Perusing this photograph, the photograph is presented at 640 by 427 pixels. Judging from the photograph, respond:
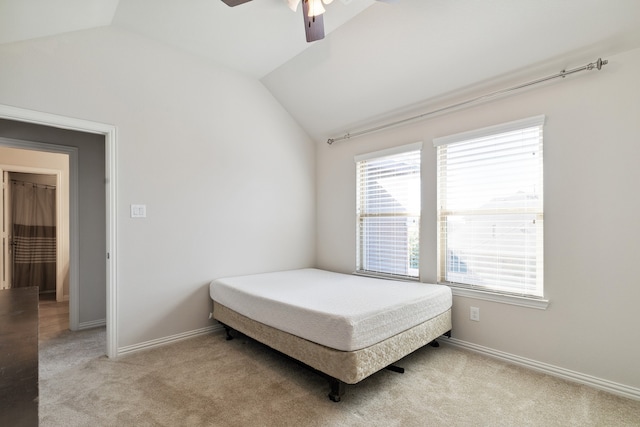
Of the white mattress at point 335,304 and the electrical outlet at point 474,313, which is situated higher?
the white mattress at point 335,304

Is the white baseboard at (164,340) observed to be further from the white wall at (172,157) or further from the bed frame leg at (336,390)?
the bed frame leg at (336,390)

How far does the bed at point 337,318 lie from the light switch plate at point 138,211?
92cm

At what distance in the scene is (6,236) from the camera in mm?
4621

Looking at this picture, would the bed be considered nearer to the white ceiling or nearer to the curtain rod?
the curtain rod

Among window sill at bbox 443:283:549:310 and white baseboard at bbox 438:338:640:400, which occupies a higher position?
window sill at bbox 443:283:549:310

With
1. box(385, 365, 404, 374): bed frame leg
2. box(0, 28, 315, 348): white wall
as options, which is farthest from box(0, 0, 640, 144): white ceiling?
box(385, 365, 404, 374): bed frame leg

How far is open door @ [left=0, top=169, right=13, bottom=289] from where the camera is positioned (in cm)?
447

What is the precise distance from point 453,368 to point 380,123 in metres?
2.45

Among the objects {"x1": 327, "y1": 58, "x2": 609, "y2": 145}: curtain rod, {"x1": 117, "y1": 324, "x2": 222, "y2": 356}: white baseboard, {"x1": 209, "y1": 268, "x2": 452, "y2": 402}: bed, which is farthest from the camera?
{"x1": 117, "y1": 324, "x2": 222, "y2": 356}: white baseboard

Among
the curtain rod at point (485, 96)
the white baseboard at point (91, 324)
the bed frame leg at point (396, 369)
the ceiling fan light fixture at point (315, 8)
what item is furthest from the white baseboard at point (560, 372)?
the white baseboard at point (91, 324)

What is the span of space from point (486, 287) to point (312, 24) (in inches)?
98.6

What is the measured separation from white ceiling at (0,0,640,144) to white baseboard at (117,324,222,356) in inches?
97.4

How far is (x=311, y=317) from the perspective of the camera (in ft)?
6.84

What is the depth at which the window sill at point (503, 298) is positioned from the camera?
2.38 meters
